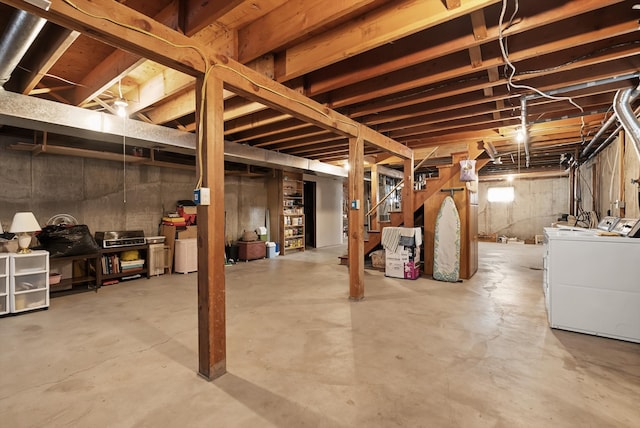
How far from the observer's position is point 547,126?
14.8ft

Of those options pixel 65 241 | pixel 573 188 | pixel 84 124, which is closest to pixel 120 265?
pixel 65 241

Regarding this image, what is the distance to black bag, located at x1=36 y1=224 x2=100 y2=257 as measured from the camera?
13.2ft

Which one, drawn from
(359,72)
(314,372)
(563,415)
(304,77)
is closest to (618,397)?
(563,415)

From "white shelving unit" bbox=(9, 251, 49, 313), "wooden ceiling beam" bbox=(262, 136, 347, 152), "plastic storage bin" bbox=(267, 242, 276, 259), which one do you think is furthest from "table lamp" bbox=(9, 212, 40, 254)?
"plastic storage bin" bbox=(267, 242, 276, 259)

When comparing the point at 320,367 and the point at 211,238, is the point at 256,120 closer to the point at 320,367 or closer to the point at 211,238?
the point at 211,238

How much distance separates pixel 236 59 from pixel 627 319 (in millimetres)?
4021

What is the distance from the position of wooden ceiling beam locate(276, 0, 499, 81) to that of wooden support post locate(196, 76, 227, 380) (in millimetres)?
841

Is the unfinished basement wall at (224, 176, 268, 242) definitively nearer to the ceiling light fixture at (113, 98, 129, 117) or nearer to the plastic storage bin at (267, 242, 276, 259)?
the plastic storage bin at (267, 242, 276, 259)

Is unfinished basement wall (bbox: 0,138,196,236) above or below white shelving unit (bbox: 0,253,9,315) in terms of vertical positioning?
above

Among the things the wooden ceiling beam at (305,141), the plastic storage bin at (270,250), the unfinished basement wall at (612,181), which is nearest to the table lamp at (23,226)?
the wooden ceiling beam at (305,141)

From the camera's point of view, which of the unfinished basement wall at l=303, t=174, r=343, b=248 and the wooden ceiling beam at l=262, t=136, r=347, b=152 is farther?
the unfinished basement wall at l=303, t=174, r=343, b=248

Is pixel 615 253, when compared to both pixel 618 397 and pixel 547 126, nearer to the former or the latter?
pixel 618 397

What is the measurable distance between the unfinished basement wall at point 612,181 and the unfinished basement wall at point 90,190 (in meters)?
7.14

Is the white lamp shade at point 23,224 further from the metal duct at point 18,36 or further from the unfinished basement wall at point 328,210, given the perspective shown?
Result: the unfinished basement wall at point 328,210
